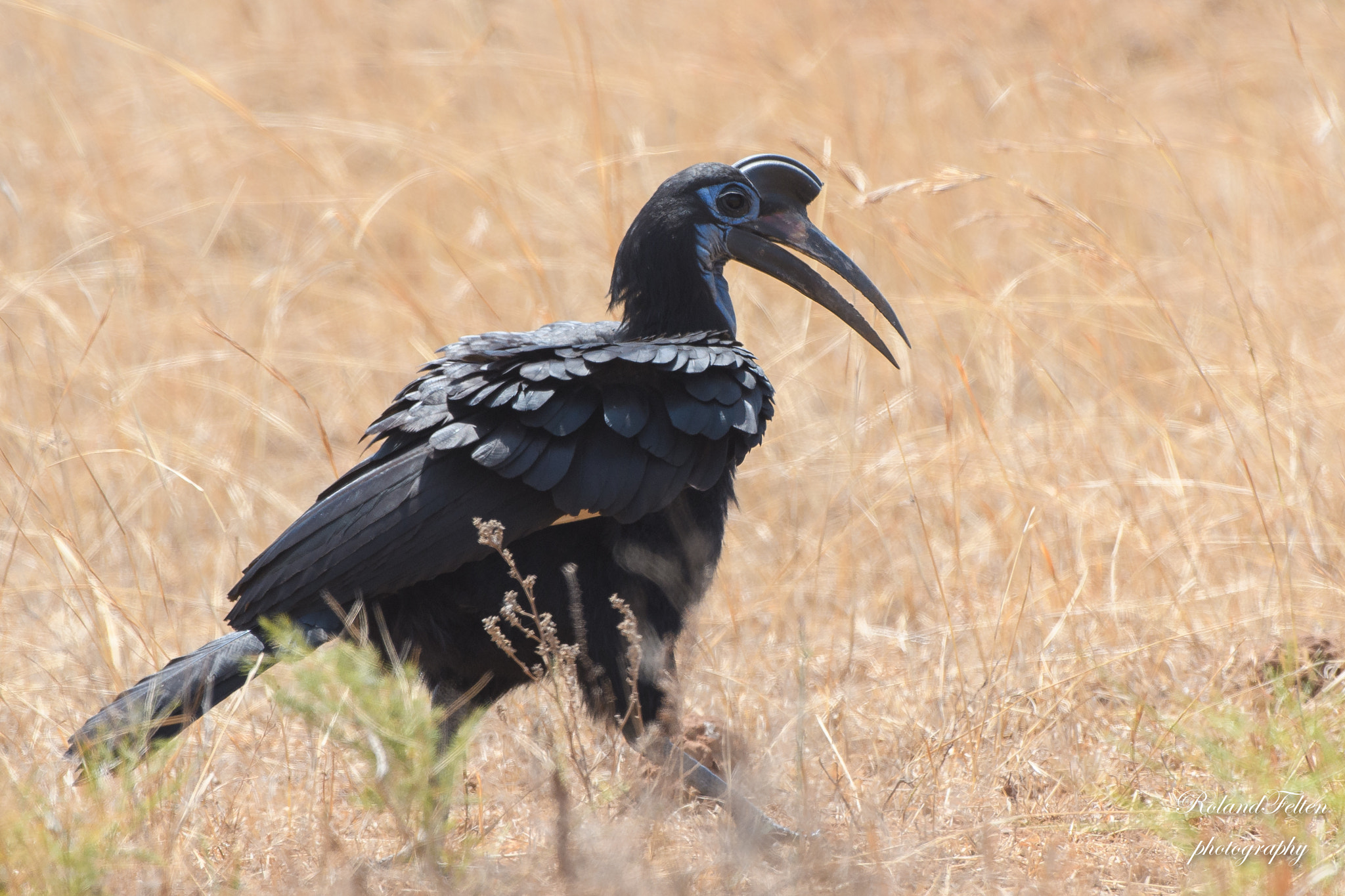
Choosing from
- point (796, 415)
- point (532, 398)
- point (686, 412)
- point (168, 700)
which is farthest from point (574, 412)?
point (796, 415)

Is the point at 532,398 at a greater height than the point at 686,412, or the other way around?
the point at 532,398

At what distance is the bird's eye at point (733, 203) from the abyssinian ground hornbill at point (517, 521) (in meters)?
0.44

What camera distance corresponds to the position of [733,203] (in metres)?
3.63

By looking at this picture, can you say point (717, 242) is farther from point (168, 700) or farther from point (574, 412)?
point (168, 700)

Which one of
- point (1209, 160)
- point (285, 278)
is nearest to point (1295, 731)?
point (285, 278)

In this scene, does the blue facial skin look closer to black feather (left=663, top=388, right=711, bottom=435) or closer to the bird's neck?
the bird's neck

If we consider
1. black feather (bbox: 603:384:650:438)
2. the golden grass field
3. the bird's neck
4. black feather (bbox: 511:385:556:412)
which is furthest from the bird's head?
black feather (bbox: 511:385:556:412)

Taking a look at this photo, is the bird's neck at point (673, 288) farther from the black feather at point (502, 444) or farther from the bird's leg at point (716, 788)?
the bird's leg at point (716, 788)

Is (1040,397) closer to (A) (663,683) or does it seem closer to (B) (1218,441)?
(B) (1218,441)

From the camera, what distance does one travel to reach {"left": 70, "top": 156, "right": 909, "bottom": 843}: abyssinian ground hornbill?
298 cm

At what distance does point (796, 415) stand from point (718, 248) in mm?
1488

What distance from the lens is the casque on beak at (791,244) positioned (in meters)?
3.66

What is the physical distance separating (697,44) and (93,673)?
533 centimetres

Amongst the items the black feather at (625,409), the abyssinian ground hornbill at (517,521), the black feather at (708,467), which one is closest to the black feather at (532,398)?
the abyssinian ground hornbill at (517,521)
